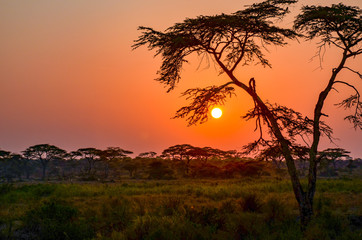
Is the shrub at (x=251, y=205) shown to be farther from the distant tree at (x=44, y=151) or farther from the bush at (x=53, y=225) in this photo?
the distant tree at (x=44, y=151)

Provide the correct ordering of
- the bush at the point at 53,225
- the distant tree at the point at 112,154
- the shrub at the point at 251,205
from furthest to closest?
1. the distant tree at the point at 112,154
2. the shrub at the point at 251,205
3. the bush at the point at 53,225

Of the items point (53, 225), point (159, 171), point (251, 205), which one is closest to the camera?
point (53, 225)

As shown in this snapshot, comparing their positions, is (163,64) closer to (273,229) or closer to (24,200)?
(273,229)

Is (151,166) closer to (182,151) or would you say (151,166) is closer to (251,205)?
(182,151)

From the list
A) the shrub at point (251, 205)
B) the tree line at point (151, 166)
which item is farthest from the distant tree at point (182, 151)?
the shrub at point (251, 205)

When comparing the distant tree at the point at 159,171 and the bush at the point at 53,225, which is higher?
the distant tree at the point at 159,171

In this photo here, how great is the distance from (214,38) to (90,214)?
8.56 m

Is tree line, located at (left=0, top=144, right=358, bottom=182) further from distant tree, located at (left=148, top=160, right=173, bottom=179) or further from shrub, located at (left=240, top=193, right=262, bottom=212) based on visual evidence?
shrub, located at (left=240, top=193, right=262, bottom=212)

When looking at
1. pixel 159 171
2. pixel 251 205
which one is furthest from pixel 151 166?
pixel 251 205

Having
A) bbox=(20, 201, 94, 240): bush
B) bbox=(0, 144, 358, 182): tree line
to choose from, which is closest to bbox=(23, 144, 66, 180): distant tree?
bbox=(0, 144, 358, 182): tree line

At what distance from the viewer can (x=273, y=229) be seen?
9.40m

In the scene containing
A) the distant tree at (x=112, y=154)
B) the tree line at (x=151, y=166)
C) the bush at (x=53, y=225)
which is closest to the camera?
the bush at (x=53, y=225)

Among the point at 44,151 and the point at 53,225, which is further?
the point at 44,151

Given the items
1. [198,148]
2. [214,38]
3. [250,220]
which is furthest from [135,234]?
[198,148]
